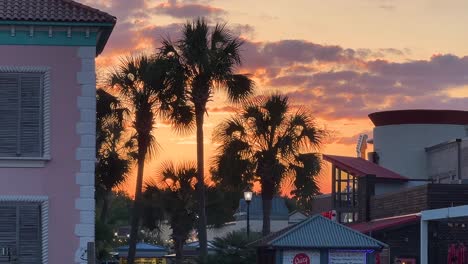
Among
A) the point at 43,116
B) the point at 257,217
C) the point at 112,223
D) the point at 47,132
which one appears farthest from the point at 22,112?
the point at 257,217

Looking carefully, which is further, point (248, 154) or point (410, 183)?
point (410, 183)

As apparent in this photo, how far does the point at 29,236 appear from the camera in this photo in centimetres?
2295

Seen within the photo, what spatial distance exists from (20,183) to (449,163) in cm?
3966

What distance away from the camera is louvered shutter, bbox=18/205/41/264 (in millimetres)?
22906

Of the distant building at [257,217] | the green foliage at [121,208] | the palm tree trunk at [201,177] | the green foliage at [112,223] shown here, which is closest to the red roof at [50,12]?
the palm tree trunk at [201,177]

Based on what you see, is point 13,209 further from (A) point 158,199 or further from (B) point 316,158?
(A) point 158,199

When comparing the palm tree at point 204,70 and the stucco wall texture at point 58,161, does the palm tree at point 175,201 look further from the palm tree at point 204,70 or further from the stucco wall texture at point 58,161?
the stucco wall texture at point 58,161

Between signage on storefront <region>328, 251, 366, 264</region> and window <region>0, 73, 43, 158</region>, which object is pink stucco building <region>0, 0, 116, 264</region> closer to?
window <region>0, 73, 43, 158</region>

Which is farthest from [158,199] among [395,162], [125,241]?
[125,241]

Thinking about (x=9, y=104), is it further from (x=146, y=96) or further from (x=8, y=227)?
(x=146, y=96)

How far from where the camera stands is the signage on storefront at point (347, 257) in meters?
31.9

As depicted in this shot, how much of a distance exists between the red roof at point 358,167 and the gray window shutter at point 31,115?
33.1m

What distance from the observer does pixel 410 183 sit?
193 ft

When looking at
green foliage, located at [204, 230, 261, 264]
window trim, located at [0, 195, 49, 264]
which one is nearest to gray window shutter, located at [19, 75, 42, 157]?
window trim, located at [0, 195, 49, 264]
